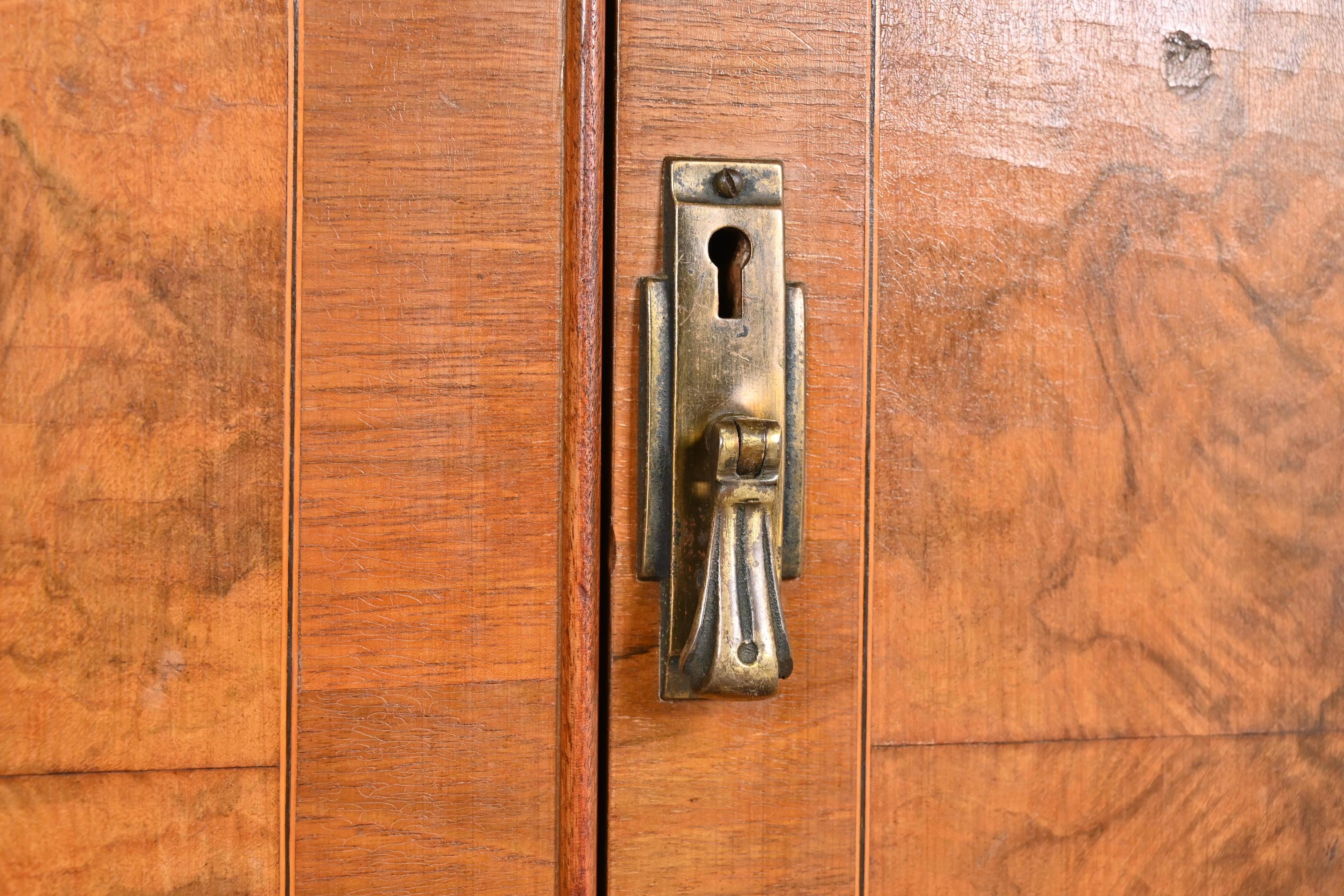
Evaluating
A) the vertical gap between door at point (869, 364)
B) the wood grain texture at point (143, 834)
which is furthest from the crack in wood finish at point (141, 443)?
the vertical gap between door at point (869, 364)

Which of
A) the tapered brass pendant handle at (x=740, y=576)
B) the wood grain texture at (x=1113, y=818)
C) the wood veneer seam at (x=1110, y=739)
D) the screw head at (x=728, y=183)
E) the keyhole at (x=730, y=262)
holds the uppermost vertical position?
the screw head at (x=728, y=183)

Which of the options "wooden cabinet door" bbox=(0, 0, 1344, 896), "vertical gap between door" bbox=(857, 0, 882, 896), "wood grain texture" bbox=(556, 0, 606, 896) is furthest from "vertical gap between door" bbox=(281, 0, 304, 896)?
"vertical gap between door" bbox=(857, 0, 882, 896)

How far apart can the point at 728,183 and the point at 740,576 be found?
16 centimetres

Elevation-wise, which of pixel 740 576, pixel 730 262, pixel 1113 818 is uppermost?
pixel 730 262

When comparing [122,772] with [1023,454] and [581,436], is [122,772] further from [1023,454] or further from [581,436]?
[1023,454]

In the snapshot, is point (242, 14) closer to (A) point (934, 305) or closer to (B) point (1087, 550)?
(A) point (934, 305)

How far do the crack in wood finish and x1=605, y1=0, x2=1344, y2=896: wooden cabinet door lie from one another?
0.14 m

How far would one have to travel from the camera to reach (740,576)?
400mm

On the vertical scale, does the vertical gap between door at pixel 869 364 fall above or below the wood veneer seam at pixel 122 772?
above

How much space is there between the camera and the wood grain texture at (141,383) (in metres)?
0.39

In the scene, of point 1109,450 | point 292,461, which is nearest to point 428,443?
point 292,461

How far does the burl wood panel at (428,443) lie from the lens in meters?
0.41

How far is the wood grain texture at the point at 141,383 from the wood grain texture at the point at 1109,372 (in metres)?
0.25

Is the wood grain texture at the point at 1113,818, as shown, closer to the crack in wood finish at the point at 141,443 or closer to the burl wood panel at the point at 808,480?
the burl wood panel at the point at 808,480
